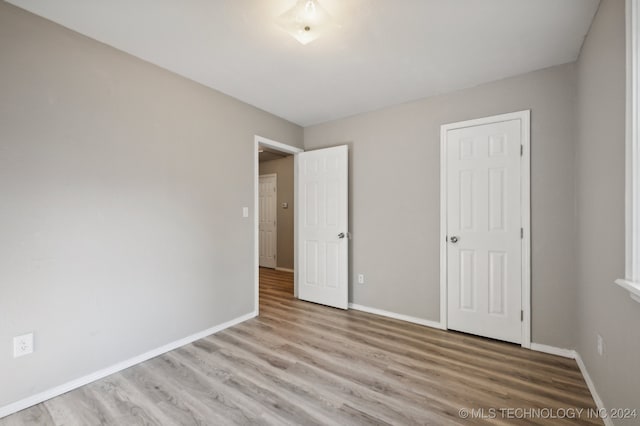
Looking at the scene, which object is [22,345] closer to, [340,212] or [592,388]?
[340,212]

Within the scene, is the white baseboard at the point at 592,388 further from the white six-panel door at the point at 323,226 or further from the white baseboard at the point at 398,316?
the white six-panel door at the point at 323,226

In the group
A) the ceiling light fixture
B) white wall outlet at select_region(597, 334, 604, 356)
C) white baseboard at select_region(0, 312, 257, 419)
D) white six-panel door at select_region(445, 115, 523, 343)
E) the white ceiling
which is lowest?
Result: white baseboard at select_region(0, 312, 257, 419)

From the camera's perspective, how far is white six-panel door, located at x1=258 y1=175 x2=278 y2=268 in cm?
632

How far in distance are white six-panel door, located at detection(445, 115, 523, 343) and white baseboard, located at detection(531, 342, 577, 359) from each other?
13 centimetres

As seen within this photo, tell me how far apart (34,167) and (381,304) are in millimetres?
3360

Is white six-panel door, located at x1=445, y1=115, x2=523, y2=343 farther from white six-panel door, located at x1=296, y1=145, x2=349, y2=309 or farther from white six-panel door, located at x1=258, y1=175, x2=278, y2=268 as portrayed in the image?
white six-panel door, located at x1=258, y1=175, x2=278, y2=268

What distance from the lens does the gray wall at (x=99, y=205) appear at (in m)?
1.74

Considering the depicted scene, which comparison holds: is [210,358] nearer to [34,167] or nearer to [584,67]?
[34,167]

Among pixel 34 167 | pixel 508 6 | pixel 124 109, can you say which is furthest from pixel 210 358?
pixel 508 6

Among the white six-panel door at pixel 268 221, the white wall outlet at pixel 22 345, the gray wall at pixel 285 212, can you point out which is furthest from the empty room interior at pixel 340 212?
the white six-panel door at pixel 268 221

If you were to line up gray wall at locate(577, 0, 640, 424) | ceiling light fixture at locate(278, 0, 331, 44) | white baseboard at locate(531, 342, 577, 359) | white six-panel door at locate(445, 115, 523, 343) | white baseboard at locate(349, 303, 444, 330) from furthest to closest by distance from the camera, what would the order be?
white baseboard at locate(349, 303, 444, 330), white six-panel door at locate(445, 115, 523, 343), white baseboard at locate(531, 342, 577, 359), ceiling light fixture at locate(278, 0, 331, 44), gray wall at locate(577, 0, 640, 424)

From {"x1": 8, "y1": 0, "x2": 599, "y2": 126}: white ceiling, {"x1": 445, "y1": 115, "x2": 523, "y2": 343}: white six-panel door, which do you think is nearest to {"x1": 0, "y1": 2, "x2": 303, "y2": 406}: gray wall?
{"x1": 8, "y1": 0, "x2": 599, "y2": 126}: white ceiling

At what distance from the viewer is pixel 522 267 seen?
2.54 meters

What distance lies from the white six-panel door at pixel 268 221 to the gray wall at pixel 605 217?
5166 millimetres
